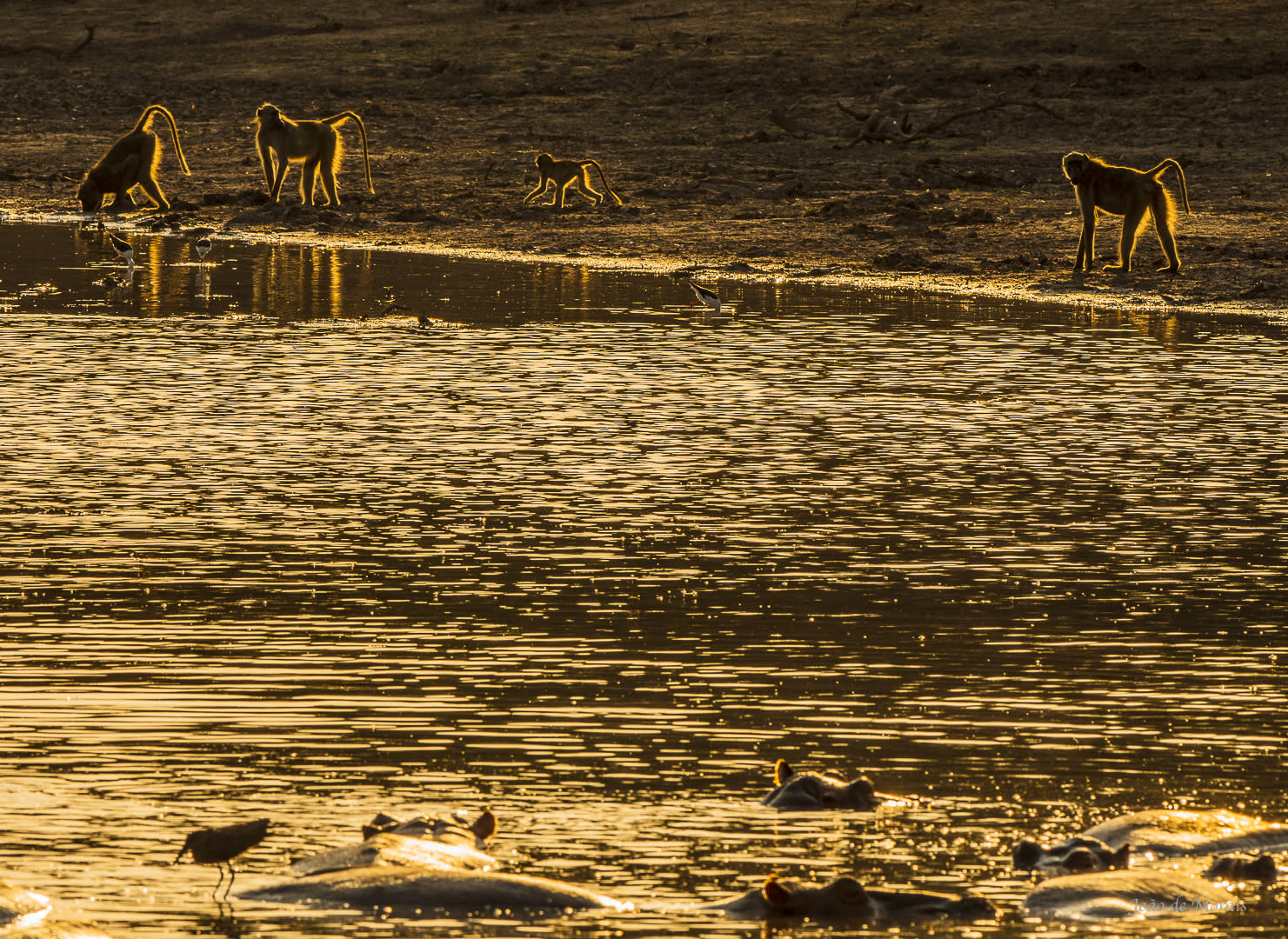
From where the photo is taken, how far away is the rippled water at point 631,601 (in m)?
6.71

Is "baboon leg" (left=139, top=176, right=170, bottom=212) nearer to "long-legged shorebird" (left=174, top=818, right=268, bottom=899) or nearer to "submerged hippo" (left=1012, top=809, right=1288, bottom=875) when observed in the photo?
"long-legged shorebird" (left=174, top=818, right=268, bottom=899)

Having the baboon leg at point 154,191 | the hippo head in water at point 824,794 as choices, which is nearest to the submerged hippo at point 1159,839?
the hippo head in water at point 824,794

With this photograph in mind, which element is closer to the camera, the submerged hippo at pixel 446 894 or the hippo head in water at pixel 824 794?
the submerged hippo at pixel 446 894

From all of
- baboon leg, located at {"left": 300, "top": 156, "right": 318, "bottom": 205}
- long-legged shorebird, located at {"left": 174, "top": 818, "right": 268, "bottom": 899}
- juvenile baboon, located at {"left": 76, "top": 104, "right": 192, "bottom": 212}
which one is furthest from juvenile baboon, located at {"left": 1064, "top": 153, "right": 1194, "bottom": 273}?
long-legged shorebird, located at {"left": 174, "top": 818, "right": 268, "bottom": 899}

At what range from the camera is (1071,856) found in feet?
20.2

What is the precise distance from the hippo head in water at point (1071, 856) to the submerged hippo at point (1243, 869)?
0.78 ft

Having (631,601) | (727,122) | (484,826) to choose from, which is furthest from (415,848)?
(727,122)

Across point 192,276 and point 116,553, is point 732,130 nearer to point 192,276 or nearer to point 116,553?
point 192,276

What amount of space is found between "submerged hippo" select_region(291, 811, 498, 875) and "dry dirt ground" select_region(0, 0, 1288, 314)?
14.8m

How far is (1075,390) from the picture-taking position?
15211mm

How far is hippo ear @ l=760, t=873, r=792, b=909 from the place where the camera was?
5.82 m

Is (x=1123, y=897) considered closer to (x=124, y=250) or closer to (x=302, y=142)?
(x=124, y=250)

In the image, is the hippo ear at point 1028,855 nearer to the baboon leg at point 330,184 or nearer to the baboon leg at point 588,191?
the baboon leg at point 588,191

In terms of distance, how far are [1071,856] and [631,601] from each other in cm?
354
